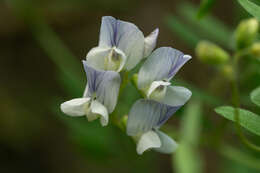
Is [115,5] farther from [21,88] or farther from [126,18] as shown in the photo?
[21,88]

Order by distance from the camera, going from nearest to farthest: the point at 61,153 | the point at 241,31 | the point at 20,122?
the point at 241,31 < the point at 20,122 < the point at 61,153

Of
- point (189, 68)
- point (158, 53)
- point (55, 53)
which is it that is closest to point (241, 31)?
point (158, 53)

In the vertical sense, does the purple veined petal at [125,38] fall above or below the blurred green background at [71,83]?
above

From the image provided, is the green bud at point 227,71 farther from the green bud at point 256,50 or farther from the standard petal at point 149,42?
the standard petal at point 149,42

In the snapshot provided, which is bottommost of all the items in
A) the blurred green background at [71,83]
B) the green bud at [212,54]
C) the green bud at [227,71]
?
the blurred green background at [71,83]

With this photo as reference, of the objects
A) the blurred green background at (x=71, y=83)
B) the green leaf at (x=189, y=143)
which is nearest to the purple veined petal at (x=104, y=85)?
the green leaf at (x=189, y=143)

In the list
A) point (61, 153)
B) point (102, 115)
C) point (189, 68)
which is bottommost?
point (61, 153)

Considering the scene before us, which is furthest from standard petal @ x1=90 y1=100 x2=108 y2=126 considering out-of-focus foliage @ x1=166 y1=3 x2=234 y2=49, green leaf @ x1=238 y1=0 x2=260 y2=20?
out-of-focus foliage @ x1=166 y1=3 x2=234 y2=49

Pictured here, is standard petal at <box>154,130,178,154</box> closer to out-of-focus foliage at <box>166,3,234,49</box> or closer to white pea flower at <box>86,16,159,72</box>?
white pea flower at <box>86,16,159,72</box>
